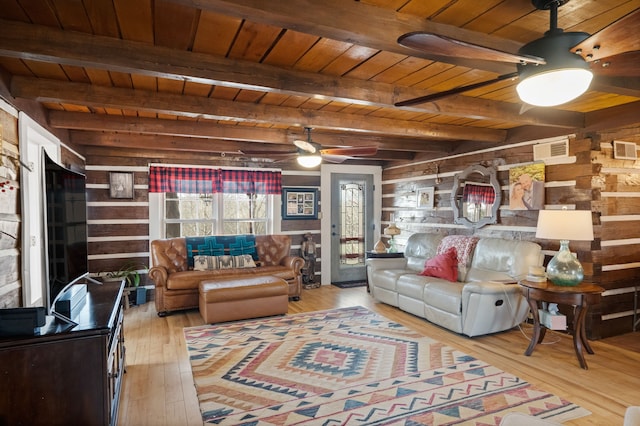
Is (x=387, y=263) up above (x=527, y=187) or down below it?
below

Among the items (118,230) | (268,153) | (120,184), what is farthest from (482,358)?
(120,184)

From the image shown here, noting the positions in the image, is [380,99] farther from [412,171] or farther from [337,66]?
Result: [412,171]

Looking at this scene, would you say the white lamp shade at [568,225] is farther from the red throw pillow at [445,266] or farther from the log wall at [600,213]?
the red throw pillow at [445,266]

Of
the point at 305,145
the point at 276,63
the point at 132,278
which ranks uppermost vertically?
the point at 276,63

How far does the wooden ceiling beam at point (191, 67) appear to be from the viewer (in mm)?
1936

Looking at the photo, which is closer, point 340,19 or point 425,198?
point 340,19

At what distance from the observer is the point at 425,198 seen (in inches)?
233

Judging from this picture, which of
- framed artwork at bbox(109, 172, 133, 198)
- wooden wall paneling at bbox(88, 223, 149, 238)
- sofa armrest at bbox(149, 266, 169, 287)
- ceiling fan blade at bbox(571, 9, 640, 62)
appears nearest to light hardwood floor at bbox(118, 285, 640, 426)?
sofa armrest at bbox(149, 266, 169, 287)

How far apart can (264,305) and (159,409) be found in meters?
2.07

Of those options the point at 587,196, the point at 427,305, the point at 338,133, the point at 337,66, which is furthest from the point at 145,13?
the point at 587,196

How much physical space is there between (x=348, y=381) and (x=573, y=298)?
2011 mm

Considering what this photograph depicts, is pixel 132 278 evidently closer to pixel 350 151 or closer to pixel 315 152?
→ pixel 315 152

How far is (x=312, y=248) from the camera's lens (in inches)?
253

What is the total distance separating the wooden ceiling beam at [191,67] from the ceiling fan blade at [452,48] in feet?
4.12
